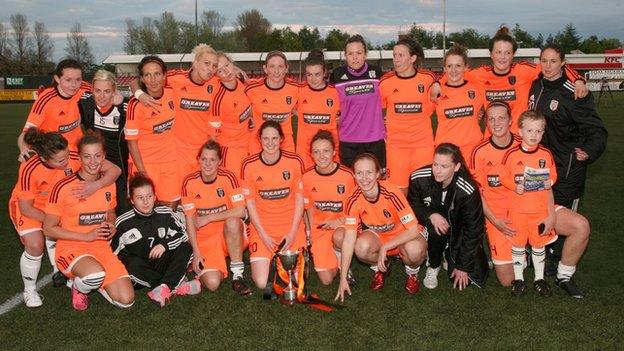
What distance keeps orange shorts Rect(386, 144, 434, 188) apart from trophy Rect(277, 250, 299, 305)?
1741mm

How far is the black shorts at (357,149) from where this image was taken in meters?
5.62

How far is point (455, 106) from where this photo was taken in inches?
205

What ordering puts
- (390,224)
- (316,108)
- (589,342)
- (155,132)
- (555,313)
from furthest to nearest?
(316,108) → (155,132) → (390,224) → (555,313) → (589,342)

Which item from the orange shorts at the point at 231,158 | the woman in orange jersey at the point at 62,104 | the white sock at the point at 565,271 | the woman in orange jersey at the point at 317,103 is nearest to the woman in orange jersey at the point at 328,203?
the woman in orange jersey at the point at 317,103

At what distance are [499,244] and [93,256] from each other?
2963mm

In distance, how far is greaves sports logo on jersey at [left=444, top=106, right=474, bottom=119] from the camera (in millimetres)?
5188

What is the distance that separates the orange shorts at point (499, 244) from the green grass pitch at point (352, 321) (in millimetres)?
212

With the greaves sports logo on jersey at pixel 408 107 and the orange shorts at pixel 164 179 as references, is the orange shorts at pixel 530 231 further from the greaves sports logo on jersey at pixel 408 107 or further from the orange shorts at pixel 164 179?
the orange shorts at pixel 164 179

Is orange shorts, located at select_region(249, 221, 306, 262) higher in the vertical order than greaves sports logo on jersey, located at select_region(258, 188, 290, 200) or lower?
lower

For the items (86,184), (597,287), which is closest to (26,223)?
(86,184)

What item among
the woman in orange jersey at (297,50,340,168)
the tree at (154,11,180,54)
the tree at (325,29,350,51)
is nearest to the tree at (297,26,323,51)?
the tree at (325,29,350,51)

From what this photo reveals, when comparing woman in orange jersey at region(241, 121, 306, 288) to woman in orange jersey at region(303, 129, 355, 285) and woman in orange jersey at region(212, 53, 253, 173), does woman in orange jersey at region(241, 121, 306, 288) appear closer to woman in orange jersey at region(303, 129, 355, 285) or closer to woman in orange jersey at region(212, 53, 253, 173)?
woman in orange jersey at region(303, 129, 355, 285)

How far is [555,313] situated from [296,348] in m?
1.73

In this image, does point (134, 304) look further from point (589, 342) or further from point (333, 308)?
point (589, 342)
